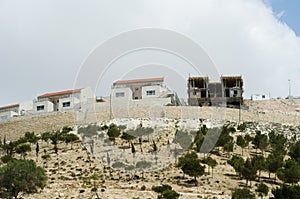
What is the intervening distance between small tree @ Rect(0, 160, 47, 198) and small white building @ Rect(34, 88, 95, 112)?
130 feet

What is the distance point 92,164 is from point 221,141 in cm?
1350

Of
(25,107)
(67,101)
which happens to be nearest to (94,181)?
(67,101)

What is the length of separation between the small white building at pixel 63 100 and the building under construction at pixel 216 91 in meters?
18.2

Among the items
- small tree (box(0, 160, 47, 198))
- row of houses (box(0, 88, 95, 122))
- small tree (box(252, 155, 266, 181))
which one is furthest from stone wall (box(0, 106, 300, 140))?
small tree (box(0, 160, 47, 198))

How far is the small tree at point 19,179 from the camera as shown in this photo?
2964 centimetres

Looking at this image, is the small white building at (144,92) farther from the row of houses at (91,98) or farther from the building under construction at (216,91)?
the building under construction at (216,91)

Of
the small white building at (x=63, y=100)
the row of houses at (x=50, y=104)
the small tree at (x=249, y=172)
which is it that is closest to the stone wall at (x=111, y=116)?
the small white building at (x=63, y=100)

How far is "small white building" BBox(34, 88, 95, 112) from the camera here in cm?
7312

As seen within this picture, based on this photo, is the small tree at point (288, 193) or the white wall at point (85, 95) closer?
the small tree at point (288, 193)

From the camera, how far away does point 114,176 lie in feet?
120

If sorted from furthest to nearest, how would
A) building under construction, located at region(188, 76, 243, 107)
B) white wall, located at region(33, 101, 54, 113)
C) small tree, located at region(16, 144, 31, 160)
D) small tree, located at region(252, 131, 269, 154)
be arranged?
building under construction, located at region(188, 76, 243, 107), white wall, located at region(33, 101, 54, 113), small tree, located at region(252, 131, 269, 154), small tree, located at region(16, 144, 31, 160)

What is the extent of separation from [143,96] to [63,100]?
13.3m

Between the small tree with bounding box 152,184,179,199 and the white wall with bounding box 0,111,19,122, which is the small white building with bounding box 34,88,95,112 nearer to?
the white wall with bounding box 0,111,19,122

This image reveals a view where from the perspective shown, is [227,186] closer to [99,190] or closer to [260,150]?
[99,190]
